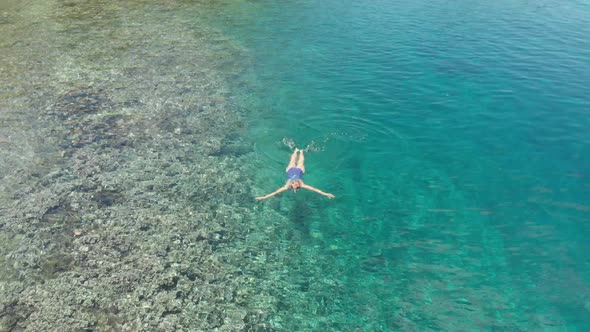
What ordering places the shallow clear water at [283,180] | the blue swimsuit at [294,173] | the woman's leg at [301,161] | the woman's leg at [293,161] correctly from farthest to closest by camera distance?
1. the woman's leg at [293,161]
2. the woman's leg at [301,161]
3. the blue swimsuit at [294,173]
4. the shallow clear water at [283,180]

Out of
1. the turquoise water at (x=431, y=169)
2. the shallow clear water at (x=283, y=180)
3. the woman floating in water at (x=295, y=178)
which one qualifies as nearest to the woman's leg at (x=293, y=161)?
the woman floating in water at (x=295, y=178)

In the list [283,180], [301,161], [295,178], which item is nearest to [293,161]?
[301,161]

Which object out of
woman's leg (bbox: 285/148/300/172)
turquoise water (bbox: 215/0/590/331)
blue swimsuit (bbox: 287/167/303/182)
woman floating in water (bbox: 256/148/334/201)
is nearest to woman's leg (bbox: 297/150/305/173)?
woman floating in water (bbox: 256/148/334/201)

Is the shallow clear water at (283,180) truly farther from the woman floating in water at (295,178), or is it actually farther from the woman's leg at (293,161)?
the woman's leg at (293,161)

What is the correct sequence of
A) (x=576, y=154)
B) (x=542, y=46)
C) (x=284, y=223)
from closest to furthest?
(x=284, y=223) < (x=576, y=154) < (x=542, y=46)

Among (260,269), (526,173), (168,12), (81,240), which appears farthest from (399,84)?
(168,12)

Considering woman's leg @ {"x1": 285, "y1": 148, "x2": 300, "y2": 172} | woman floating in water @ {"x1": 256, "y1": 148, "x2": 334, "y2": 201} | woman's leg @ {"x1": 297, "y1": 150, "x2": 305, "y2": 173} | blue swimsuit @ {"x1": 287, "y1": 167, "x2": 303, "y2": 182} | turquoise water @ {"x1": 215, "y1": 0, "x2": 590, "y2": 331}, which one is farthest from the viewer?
woman's leg @ {"x1": 285, "y1": 148, "x2": 300, "y2": 172}

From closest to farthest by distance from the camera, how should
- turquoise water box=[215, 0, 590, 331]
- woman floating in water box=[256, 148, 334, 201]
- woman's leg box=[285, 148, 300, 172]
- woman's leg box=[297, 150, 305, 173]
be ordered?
1. turquoise water box=[215, 0, 590, 331]
2. woman floating in water box=[256, 148, 334, 201]
3. woman's leg box=[297, 150, 305, 173]
4. woman's leg box=[285, 148, 300, 172]

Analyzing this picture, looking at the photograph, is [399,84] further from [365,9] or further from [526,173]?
[365,9]

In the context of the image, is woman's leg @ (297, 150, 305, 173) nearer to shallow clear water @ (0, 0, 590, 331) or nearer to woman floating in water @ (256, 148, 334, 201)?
woman floating in water @ (256, 148, 334, 201)
